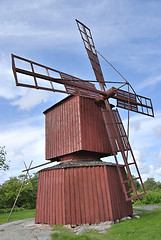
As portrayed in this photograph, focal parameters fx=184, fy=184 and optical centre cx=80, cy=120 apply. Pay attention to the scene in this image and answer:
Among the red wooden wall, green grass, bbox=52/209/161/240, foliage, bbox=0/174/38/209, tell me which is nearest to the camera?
green grass, bbox=52/209/161/240

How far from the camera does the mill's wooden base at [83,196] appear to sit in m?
10.9

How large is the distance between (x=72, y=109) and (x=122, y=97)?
4.09 metres

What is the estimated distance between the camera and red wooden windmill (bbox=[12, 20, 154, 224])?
1100 centimetres

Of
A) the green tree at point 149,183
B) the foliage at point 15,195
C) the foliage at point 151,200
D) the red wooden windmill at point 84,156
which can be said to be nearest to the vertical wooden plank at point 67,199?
the red wooden windmill at point 84,156

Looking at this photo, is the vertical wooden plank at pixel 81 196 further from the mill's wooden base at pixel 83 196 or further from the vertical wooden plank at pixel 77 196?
the vertical wooden plank at pixel 77 196

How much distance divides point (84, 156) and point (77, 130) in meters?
2.13

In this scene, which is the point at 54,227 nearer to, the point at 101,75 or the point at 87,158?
the point at 87,158

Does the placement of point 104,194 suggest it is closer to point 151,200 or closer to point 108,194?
point 108,194

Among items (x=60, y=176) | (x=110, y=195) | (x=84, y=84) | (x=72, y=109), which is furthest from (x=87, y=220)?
(x=84, y=84)

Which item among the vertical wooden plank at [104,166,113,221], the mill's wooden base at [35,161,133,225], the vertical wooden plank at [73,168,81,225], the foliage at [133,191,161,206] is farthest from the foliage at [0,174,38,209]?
the vertical wooden plank at [104,166,113,221]

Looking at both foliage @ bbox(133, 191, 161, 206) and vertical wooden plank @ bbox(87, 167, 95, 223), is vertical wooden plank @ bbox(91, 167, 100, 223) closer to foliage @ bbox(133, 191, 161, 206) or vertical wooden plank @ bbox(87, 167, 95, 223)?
vertical wooden plank @ bbox(87, 167, 95, 223)

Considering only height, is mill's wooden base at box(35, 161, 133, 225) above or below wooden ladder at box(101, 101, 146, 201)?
below

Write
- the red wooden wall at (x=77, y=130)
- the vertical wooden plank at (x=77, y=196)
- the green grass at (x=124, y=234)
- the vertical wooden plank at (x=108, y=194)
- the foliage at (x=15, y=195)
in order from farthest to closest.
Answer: the foliage at (x=15, y=195), the red wooden wall at (x=77, y=130), the vertical wooden plank at (x=77, y=196), the vertical wooden plank at (x=108, y=194), the green grass at (x=124, y=234)

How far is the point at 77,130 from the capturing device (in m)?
13.7
